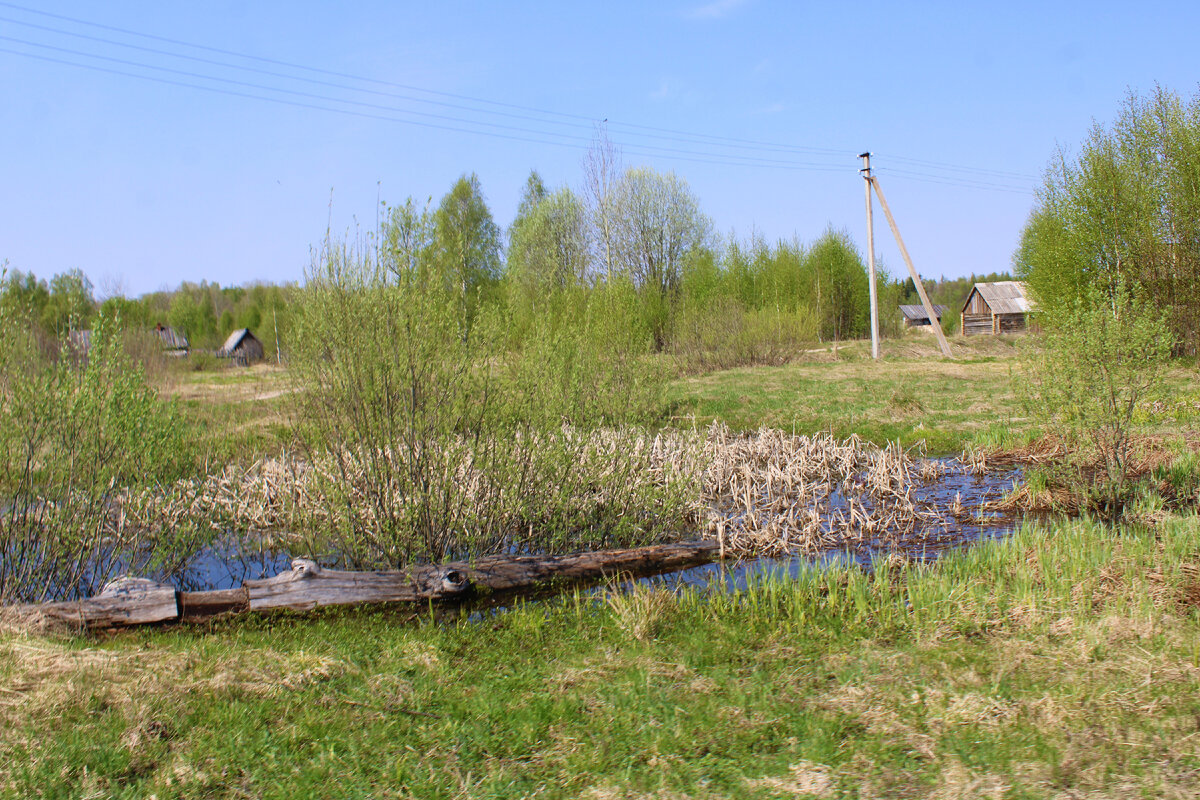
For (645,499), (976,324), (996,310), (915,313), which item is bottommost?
(645,499)

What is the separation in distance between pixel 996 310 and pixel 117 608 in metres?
53.7

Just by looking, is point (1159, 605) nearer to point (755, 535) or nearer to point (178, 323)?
point (755, 535)

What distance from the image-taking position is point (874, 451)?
1232cm

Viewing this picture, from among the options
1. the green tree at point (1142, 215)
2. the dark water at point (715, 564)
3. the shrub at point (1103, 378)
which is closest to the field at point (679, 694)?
the dark water at point (715, 564)

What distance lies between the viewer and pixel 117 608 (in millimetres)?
5559

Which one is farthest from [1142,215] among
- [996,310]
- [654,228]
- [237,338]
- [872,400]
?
[237,338]

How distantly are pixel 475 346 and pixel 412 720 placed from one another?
333cm

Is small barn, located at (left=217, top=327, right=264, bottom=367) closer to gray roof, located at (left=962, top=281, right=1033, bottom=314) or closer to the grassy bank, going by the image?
gray roof, located at (left=962, top=281, right=1033, bottom=314)

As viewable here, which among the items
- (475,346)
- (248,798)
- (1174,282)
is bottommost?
(248,798)

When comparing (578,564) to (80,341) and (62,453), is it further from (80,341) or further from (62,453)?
(80,341)

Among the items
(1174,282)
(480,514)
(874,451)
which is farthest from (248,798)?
(1174,282)

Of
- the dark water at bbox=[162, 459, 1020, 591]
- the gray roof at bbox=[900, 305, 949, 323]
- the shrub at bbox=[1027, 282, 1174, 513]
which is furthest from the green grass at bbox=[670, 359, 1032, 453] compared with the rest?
the gray roof at bbox=[900, 305, 949, 323]

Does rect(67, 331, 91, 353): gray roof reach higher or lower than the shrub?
higher

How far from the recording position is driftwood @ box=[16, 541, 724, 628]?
5562 millimetres
